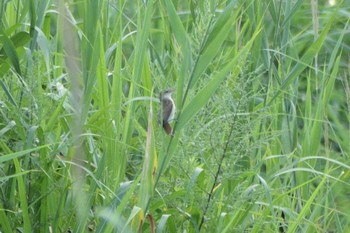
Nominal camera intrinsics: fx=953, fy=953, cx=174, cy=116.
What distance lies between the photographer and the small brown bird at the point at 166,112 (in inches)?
84.2

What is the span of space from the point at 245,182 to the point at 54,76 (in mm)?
589

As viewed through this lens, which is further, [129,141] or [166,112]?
[129,141]

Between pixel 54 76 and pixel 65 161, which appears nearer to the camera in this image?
pixel 65 161

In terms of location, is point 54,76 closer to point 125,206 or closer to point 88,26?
point 88,26

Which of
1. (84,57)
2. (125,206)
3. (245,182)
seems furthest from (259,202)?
(84,57)

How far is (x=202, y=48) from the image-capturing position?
202 centimetres

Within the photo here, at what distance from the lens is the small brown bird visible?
84.2 inches

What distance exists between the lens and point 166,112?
2176 mm

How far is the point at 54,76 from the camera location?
8.34ft

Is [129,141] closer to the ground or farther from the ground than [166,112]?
closer to the ground

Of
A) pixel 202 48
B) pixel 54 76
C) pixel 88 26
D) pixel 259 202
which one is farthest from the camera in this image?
pixel 54 76

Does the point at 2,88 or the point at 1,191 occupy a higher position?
the point at 2,88

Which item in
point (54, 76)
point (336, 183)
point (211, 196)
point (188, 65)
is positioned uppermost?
point (188, 65)

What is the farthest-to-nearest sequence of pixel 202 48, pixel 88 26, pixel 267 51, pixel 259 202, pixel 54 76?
1. pixel 267 51
2. pixel 54 76
3. pixel 259 202
4. pixel 88 26
5. pixel 202 48
